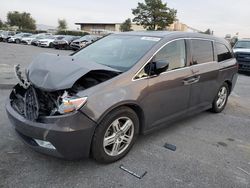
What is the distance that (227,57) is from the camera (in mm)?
5297

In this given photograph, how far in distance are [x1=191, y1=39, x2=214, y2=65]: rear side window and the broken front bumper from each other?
91.6 inches

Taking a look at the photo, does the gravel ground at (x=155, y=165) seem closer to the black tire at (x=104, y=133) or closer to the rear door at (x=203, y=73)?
the black tire at (x=104, y=133)

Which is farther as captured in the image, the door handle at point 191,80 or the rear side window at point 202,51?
the rear side window at point 202,51

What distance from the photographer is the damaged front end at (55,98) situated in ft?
8.63

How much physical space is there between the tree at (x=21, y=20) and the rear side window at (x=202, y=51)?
7336 cm

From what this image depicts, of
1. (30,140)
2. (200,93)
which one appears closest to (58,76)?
(30,140)

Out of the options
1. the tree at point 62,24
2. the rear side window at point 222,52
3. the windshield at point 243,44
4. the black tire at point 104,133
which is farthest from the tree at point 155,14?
the black tire at point 104,133

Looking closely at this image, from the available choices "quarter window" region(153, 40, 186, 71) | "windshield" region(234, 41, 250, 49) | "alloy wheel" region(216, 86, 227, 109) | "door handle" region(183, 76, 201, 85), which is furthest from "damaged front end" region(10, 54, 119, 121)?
"windshield" region(234, 41, 250, 49)

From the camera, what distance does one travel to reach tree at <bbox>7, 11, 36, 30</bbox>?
69.7 metres

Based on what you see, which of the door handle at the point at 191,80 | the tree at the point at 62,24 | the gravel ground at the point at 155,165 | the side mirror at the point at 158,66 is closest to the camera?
the gravel ground at the point at 155,165

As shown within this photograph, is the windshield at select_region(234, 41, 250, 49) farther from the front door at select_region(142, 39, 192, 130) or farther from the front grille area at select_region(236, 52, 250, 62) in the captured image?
the front door at select_region(142, 39, 192, 130)

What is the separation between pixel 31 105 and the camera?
9.38ft

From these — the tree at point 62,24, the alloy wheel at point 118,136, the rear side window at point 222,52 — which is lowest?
the alloy wheel at point 118,136

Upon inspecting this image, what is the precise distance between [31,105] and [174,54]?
2.20 m
